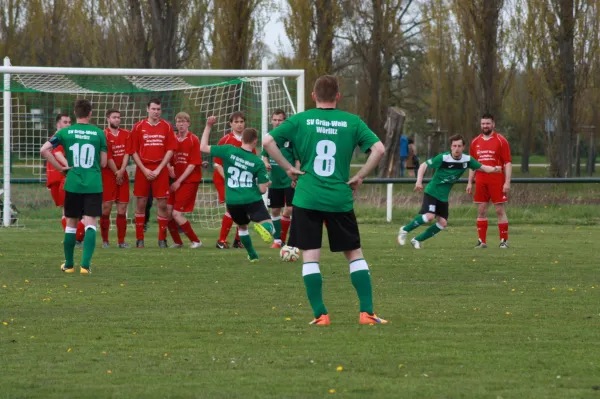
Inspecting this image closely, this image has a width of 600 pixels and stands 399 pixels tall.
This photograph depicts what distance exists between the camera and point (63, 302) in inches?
374

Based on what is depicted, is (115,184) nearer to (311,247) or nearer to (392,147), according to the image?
(311,247)

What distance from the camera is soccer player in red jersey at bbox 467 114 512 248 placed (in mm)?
16192

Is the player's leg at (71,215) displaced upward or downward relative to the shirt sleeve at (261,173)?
downward

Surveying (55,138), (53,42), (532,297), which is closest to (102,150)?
(55,138)

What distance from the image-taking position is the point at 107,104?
72.2 feet

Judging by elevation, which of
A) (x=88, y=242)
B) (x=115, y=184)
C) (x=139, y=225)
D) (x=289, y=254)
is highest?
(x=115, y=184)

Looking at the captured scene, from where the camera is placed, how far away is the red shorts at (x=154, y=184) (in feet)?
51.1

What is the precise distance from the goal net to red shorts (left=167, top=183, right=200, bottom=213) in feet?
9.43

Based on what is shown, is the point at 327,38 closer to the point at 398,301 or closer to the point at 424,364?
the point at 398,301

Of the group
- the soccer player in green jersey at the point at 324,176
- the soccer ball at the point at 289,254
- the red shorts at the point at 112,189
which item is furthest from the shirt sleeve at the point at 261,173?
the soccer player in green jersey at the point at 324,176

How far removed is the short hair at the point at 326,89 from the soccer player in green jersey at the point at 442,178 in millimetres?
7404

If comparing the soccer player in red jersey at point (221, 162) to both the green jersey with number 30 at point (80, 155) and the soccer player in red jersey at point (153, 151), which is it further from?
the green jersey with number 30 at point (80, 155)

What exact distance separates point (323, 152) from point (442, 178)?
25.4 ft

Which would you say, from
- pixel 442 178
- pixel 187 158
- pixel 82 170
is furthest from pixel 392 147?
pixel 82 170
